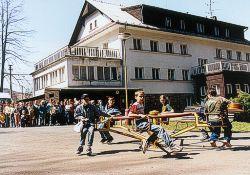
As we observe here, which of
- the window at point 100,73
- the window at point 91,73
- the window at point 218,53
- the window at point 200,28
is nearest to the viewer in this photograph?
the window at point 91,73

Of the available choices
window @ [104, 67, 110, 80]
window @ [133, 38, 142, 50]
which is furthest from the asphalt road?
window @ [133, 38, 142, 50]

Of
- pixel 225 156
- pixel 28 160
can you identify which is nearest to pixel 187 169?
pixel 225 156

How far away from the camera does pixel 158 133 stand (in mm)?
9766

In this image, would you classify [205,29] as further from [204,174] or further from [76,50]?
[204,174]

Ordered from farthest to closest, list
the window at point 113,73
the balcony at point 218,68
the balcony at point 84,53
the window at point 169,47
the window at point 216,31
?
the window at point 216,31 < the window at point 169,47 < the balcony at point 218,68 < the window at point 113,73 < the balcony at point 84,53

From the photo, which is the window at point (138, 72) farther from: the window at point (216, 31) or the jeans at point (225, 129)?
the jeans at point (225, 129)

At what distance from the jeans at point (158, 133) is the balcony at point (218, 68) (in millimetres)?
29735

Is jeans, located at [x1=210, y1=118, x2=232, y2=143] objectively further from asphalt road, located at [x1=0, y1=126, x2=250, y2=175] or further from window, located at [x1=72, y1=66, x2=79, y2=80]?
window, located at [x1=72, y1=66, x2=79, y2=80]

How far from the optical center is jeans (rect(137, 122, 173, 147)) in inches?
378

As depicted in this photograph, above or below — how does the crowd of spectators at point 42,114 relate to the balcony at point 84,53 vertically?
below

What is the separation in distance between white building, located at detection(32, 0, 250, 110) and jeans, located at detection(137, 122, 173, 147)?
21.3m

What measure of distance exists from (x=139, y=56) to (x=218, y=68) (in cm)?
900

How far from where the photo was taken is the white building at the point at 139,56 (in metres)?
33.5

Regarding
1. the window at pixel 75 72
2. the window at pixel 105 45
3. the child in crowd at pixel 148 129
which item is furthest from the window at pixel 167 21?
the child in crowd at pixel 148 129
